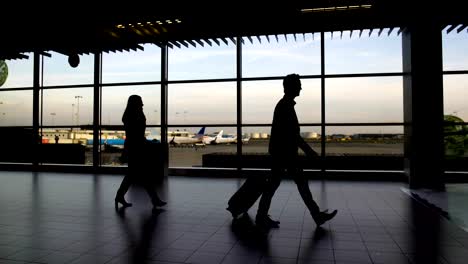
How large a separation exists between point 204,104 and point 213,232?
6.23m

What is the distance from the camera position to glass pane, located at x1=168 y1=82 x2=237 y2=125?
30.0ft

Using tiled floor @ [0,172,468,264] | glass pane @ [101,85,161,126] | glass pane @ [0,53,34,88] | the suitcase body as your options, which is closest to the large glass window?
tiled floor @ [0,172,468,264]

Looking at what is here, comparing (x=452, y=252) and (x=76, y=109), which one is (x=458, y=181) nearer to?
(x=452, y=252)

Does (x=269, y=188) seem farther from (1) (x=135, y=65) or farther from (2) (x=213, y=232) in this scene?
(1) (x=135, y=65)

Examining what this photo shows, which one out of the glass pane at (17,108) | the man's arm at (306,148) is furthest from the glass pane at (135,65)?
the man's arm at (306,148)

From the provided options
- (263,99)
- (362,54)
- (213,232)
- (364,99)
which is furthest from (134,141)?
(364,99)

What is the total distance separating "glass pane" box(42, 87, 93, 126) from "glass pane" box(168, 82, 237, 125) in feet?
8.54

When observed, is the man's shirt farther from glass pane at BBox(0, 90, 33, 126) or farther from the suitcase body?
glass pane at BBox(0, 90, 33, 126)

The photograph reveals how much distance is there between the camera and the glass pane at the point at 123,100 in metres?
9.46

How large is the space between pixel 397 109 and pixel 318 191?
3370mm

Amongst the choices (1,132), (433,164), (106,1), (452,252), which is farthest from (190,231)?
(1,132)

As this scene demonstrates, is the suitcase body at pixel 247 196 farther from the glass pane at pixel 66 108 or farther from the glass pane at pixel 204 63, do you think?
the glass pane at pixel 66 108

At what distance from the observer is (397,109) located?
8312mm

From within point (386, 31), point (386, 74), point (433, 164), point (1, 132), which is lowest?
point (433, 164)
